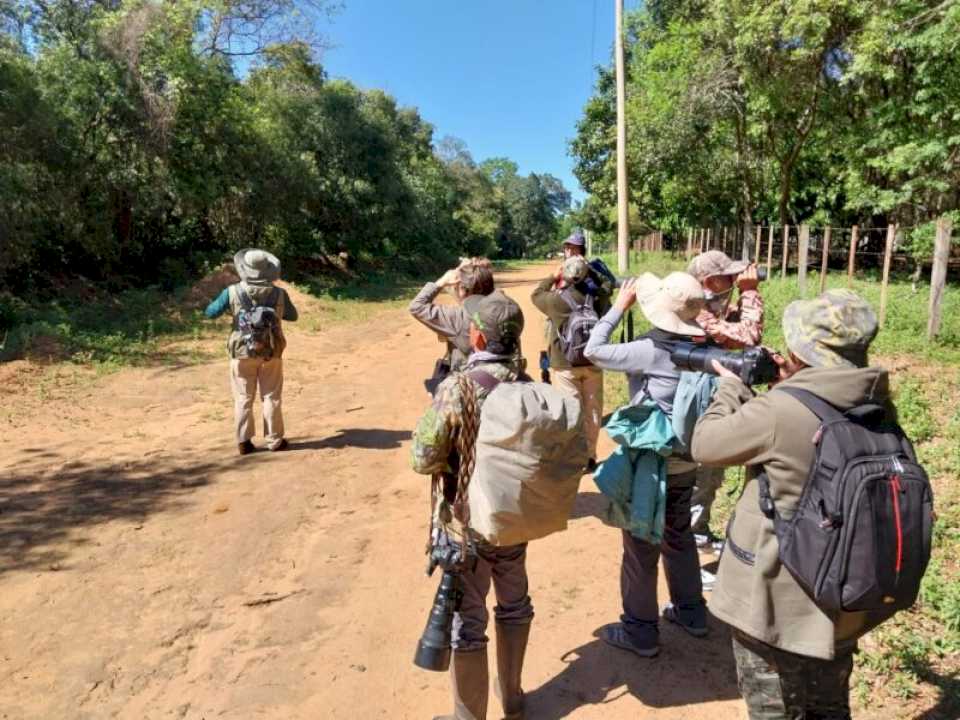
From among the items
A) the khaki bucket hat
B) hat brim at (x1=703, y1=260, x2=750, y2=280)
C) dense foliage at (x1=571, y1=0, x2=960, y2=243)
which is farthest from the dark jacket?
dense foliage at (x1=571, y1=0, x2=960, y2=243)

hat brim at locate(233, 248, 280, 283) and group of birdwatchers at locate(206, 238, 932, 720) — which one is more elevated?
hat brim at locate(233, 248, 280, 283)

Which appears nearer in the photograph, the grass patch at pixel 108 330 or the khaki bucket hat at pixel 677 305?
the khaki bucket hat at pixel 677 305

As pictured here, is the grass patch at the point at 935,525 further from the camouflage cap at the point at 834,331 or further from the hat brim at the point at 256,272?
the hat brim at the point at 256,272

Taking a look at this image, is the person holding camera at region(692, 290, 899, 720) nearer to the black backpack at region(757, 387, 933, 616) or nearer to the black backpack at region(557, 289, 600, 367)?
the black backpack at region(757, 387, 933, 616)

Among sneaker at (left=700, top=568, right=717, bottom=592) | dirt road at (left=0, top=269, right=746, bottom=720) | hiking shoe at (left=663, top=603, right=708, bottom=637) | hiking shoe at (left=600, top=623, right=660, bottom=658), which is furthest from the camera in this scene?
sneaker at (left=700, top=568, right=717, bottom=592)

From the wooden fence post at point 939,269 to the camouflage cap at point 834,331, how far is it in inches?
284

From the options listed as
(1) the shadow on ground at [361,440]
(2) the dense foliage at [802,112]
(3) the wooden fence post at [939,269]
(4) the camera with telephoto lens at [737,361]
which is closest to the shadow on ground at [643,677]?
(4) the camera with telephoto lens at [737,361]

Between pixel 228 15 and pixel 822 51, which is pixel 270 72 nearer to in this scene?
pixel 228 15

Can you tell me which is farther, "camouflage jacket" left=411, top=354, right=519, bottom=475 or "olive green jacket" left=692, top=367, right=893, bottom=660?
"camouflage jacket" left=411, top=354, right=519, bottom=475

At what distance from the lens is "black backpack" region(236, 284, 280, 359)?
6.05 meters

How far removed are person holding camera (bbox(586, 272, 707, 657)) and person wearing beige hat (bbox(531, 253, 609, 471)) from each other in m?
1.57

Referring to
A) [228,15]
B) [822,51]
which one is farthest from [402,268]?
[822,51]

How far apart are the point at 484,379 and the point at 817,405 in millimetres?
1169

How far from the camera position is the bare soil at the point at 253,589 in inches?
125
